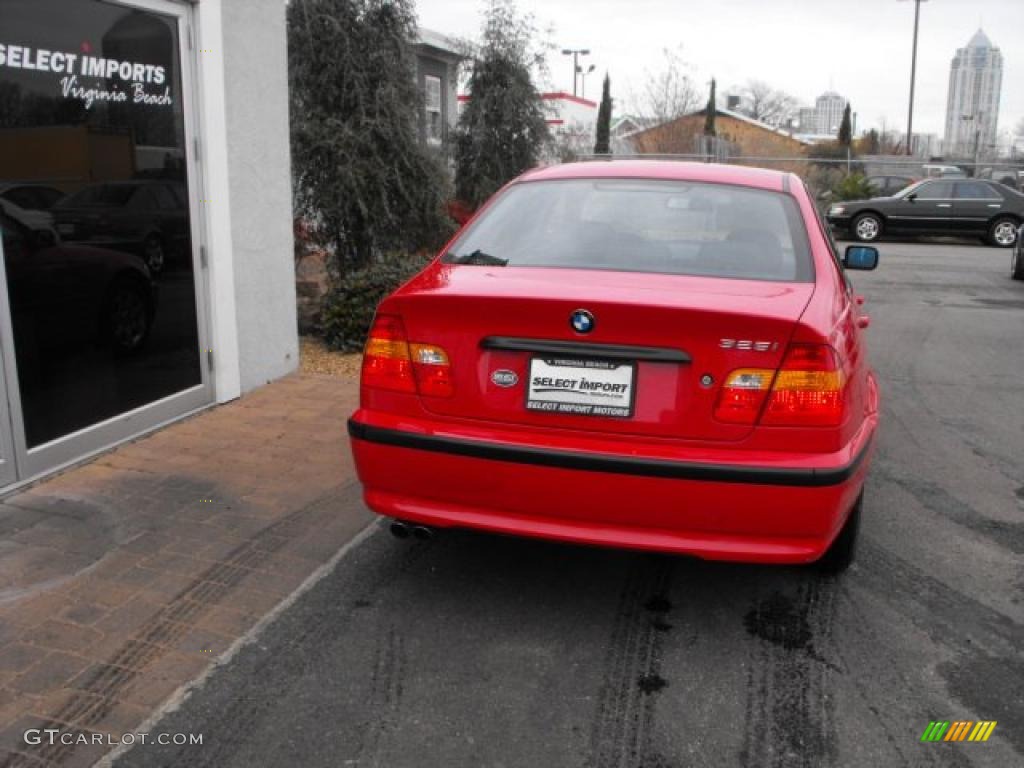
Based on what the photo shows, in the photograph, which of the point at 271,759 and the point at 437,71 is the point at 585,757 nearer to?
the point at 271,759

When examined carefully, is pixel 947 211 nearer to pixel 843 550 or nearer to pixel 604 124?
pixel 843 550

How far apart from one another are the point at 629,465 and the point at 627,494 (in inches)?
4.1

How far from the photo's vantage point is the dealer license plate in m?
3.10

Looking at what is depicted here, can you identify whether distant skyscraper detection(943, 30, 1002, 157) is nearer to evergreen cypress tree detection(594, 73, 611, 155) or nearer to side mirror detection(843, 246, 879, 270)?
evergreen cypress tree detection(594, 73, 611, 155)

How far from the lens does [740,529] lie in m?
3.08

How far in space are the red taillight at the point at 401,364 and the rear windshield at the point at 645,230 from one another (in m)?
0.55

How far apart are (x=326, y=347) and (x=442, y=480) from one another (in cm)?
519

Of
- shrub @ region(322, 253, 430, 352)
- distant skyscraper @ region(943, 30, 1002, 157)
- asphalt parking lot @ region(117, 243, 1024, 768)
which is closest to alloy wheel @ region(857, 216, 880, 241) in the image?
shrub @ region(322, 253, 430, 352)

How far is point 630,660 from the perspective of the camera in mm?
3262

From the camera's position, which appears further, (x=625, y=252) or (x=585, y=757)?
(x=625, y=252)

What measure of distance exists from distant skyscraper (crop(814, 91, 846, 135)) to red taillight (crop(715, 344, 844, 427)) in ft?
289

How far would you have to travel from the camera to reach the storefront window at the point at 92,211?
178 inches

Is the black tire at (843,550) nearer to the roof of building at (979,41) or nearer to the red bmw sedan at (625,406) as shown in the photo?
the red bmw sedan at (625,406)

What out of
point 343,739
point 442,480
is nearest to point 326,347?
point 442,480
